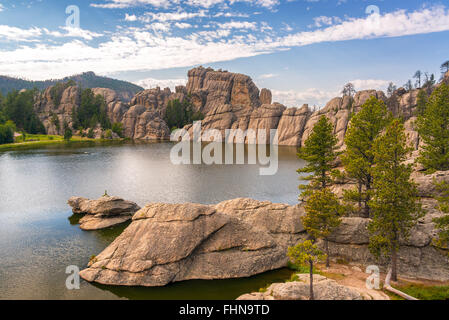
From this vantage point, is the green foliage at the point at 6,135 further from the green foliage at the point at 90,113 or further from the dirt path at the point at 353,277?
the dirt path at the point at 353,277

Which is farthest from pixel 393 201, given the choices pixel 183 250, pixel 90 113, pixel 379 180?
pixel 90 113

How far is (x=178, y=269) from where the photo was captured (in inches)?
1036

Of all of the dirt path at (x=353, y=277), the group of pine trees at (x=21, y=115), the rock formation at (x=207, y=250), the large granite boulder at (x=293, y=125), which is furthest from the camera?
the group of pine trees at (x=21, y=115)

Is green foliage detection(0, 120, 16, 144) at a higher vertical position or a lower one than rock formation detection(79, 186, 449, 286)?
higher

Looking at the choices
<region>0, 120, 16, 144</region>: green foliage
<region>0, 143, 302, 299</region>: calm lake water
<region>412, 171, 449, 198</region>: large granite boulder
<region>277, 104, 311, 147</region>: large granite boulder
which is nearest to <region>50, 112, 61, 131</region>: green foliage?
<region>0, 120, 16, 144</region>: green foliage

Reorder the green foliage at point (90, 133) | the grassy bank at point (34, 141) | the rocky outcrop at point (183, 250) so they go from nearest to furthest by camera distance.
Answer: the rocky outcrop at point (183, 250), the grassy bank at point (34, 141), the green foliage at point (90, 133)

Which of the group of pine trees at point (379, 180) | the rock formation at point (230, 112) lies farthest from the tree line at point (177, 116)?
the group of pine trees at point (379, 180)

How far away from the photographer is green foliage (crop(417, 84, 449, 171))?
38688mm

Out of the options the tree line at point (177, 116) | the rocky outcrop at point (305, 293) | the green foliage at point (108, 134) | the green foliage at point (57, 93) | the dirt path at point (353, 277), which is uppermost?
the green foliage at point (57, 93)

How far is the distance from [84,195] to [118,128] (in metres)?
122

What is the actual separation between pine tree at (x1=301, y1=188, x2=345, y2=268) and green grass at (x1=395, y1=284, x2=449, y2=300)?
697 cm

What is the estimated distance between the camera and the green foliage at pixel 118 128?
166m

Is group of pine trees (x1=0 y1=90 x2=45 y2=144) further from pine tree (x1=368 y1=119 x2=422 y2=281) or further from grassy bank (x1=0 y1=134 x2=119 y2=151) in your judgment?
pine tree (x1=368 y1=119 x2=422 y2=281)

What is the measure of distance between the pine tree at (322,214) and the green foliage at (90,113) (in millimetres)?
154997
